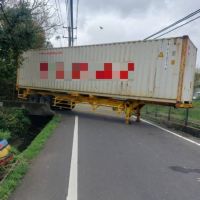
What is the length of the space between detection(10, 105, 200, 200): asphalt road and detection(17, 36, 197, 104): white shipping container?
4113 mm

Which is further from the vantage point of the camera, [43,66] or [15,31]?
[43,66]

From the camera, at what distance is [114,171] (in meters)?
6.88

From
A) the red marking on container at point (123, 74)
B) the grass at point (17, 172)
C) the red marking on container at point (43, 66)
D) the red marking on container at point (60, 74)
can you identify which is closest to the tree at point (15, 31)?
the red marking on container at point (43, 66)

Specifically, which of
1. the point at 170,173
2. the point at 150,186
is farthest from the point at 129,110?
the point at 150,186

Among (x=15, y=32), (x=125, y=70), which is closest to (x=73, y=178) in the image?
(x=125, y=70)

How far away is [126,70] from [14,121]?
6.32m

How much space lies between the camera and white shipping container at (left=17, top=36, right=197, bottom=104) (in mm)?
14383

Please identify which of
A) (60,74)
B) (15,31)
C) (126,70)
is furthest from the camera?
(60,74)

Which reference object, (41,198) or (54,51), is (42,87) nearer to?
(54,51)

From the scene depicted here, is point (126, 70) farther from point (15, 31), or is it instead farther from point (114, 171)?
point (114, 171)

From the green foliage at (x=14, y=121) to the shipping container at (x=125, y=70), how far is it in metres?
2.64

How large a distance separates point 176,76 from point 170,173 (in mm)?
8017

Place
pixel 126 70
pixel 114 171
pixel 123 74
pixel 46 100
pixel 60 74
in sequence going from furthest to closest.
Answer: pixel 46 100 < pixel 60 74 < pixel 123 74 < pixel 126 70 < pixel 114 171

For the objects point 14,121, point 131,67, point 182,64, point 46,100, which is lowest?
point 14,121
